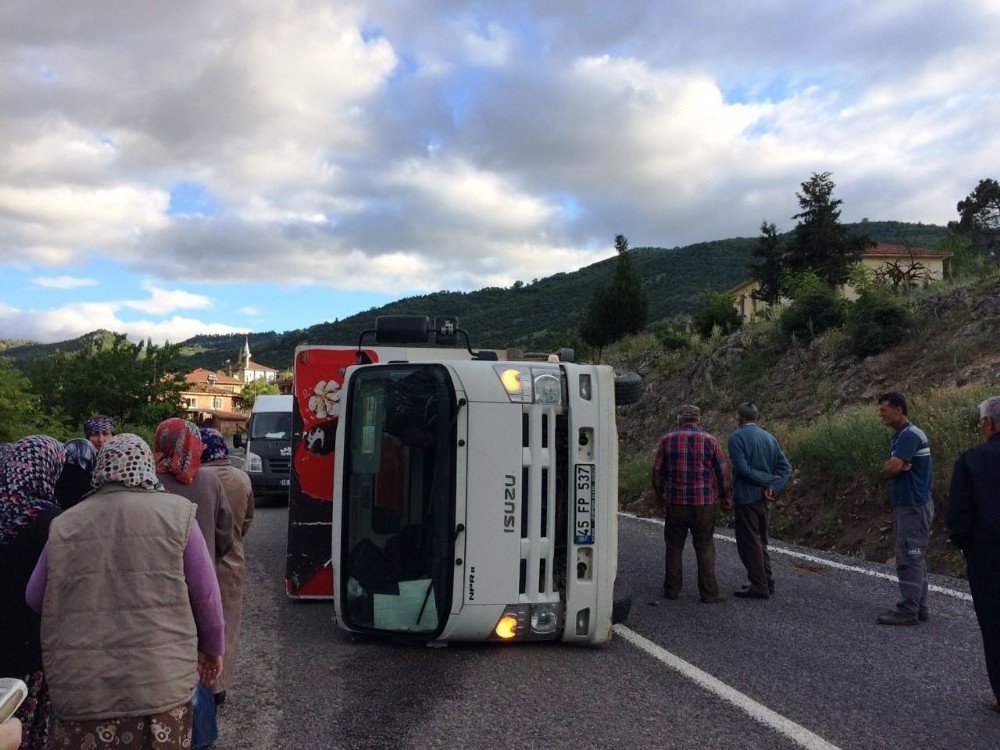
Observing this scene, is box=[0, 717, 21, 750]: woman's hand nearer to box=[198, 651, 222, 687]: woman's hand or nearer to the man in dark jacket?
box=[198, 651, 222, 687]: woman's hand

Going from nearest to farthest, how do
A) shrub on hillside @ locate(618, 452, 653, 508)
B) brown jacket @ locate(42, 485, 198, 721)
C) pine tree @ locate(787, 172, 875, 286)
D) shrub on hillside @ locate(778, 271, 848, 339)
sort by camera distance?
brown jacket @ locate(42, 485, 198, 721) < shrub on hillside @ locate(618, 452, 653, 508) < shrub on hillside @ locate(778, 271, 848, 339) < pine tree @ locate(787, 172, 875, 286)

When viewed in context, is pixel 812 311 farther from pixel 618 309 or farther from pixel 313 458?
pixel 618 309

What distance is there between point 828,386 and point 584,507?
51.3 feet

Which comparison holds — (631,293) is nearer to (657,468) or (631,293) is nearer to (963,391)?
(963,391)

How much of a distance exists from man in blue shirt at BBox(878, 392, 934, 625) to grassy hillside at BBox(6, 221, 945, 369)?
6162 cm

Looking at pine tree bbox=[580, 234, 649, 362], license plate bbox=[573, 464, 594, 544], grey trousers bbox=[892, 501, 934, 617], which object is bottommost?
grey trousers bbox=[892, 501, 934, 617]

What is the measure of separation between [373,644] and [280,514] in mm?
10505

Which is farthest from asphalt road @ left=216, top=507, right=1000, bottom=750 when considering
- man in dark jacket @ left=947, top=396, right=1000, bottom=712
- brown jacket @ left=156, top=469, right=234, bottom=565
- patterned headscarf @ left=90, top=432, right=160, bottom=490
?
patterned headscarf @ left=90, top=432, right=160, bottom=490

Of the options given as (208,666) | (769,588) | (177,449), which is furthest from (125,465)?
(769,588)

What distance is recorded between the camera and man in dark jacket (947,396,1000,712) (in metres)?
5.07

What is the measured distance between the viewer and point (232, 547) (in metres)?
5.13

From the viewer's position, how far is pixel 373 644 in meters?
6.72

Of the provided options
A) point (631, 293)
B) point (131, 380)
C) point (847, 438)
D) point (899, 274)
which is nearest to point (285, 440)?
point (847, 438)

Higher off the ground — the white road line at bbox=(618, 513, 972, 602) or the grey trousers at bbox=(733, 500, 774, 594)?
the grey trousers at bbox=(733, 500, 774, 594)
